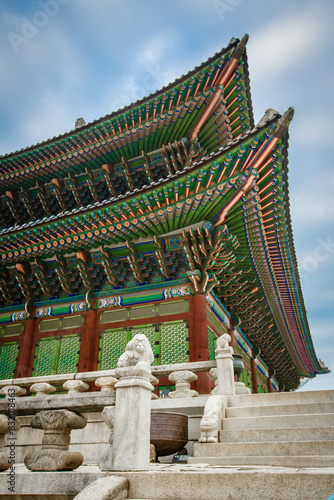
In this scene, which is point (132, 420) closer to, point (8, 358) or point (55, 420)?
point (55, 420)

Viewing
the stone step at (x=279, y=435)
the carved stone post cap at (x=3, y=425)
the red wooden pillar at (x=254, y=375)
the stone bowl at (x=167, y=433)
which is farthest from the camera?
the red wooden pillar at (x=254, y=375)

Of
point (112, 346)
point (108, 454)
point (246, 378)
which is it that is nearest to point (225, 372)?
point (108, 454)

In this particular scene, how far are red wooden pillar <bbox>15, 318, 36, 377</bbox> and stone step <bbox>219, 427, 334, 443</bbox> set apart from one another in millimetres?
8428

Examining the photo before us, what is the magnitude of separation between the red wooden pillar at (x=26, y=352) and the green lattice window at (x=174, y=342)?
187 inches

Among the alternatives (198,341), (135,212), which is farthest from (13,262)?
(198,341)

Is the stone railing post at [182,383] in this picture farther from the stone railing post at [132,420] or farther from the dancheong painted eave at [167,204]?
the dancheong painted eave at [167,204]

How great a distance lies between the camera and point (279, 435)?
604cm

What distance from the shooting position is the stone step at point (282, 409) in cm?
662

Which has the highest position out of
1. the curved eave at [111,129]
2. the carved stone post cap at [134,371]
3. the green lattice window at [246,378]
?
the curved eave at [111,129]

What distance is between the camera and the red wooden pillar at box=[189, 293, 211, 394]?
10.4 m

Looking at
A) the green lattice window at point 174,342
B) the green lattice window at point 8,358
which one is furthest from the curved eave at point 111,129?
the green lattice window at point 174,342

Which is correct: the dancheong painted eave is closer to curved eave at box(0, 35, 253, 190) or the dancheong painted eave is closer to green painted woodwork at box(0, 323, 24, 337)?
curved eave at box(0, 35, 253, 190)

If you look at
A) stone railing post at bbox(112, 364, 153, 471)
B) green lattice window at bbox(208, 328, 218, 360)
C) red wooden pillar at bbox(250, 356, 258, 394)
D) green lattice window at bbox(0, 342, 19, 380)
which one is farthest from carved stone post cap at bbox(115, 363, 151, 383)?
red wooden pillar at bbox(250, 356, 258, 394)

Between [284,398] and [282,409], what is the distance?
1.62ft
